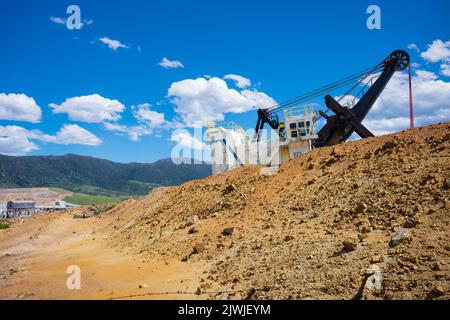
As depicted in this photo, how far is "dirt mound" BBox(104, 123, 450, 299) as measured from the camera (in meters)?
7.93

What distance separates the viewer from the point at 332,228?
1105cm

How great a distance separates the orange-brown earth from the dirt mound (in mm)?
39

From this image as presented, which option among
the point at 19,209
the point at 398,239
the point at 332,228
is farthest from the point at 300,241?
the point at 19,209

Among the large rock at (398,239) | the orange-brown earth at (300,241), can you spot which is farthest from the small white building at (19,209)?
the large rock at (398,239)

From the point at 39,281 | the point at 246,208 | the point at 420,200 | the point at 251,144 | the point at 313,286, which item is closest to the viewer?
the point at 313,286

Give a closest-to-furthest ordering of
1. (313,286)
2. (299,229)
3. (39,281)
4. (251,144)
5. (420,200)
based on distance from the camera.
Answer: (313,286) → (420,200) → (299,229) → (39,281) → (251,144)

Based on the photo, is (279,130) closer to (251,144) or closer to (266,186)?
(251,144)

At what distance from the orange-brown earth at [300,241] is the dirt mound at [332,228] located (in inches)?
1.5

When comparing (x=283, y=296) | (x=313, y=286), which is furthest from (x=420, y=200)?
(x=283, y=296)

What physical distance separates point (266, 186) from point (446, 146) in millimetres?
7778

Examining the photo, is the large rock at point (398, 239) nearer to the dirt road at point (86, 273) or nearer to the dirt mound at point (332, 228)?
the dirt mound at point (332, 228)

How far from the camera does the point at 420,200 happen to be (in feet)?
33.8

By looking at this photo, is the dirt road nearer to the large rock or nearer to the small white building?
the large rock

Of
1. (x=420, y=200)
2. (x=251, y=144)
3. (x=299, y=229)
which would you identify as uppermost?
(x=251, y=144)
